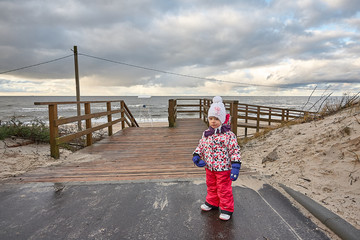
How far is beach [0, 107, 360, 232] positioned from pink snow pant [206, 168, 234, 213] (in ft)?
2.72

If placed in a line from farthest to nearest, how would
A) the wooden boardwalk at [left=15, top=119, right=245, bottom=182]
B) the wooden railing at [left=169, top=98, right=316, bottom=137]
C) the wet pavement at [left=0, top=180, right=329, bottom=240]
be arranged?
the wooden railing at [left=169, top=98, right=316, bottom=137], the wooden boardwalk at [left=15, top=119, right=245, bottom=182], the wet pavement at [left=0, top=180, right=329, bottom=240]

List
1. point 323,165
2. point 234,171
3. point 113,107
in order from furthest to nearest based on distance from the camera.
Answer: point 113,107 < point 323,165 < point 234,171

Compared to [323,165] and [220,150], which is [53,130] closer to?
[220,150]

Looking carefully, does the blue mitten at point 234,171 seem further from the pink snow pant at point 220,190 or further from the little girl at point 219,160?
the pink snow pant at point 220,190

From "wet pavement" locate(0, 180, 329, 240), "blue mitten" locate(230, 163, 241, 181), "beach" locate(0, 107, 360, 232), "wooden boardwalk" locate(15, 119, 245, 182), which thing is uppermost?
"blue mitten" locate(230, 163, 241, 181)

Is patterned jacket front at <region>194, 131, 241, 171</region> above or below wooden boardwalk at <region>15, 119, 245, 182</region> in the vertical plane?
above

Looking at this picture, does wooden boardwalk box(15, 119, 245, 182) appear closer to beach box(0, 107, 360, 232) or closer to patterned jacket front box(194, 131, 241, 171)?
beach box(0, 107, 360, 232)

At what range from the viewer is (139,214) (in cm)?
235

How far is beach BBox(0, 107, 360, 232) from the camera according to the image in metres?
2.55

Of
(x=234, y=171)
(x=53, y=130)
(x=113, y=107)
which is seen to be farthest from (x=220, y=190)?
(x=113, y=107)

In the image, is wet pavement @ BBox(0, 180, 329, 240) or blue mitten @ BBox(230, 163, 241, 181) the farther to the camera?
blue mitten @ BBox(230, 163, 241, 181)

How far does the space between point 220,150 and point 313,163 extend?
2.05 meters

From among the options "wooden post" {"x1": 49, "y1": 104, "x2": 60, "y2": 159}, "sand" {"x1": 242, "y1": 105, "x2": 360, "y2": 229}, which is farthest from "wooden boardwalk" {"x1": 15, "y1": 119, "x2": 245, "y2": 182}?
"sand" {"x1": 242, "y1": 105, "x2": 360, "y2": 229}

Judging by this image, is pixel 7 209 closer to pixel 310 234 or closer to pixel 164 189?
pixel 164 189
